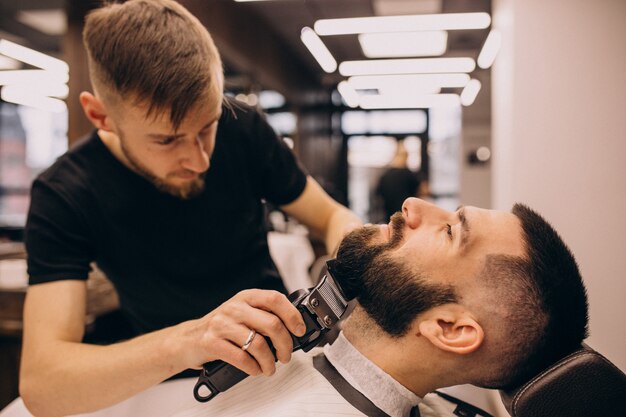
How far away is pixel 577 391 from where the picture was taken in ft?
2.74

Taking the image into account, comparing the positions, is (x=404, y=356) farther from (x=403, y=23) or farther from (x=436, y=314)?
(x=403, y=23)

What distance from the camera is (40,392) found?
43.8 inches

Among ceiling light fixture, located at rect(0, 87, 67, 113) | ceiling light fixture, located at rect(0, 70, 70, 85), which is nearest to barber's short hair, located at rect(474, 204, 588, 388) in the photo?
ceiling light fixture, located at rect(0, 70, 70, 85)

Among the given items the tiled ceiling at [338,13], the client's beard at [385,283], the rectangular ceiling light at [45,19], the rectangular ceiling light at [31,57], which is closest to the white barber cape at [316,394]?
the client's beard at [385,283]

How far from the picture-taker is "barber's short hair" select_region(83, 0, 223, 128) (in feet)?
3.59

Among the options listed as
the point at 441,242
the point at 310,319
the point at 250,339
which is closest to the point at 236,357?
the point at 250,339

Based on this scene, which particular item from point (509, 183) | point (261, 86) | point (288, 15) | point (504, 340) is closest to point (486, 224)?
point (504, 340)

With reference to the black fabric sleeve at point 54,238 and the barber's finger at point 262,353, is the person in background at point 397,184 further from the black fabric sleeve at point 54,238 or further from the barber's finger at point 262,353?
the black fabric sleeve at point 54,238

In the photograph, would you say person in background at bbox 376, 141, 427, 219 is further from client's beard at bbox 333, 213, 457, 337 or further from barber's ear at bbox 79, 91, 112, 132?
barber's ear at bbox 79, 91, 112, 132

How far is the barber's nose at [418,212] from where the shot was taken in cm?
109

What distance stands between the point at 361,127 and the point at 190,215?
62 cm

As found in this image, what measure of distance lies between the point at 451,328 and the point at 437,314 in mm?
45

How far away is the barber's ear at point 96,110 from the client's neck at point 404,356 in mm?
769

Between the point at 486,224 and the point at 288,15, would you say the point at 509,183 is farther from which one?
the point at 288,15
